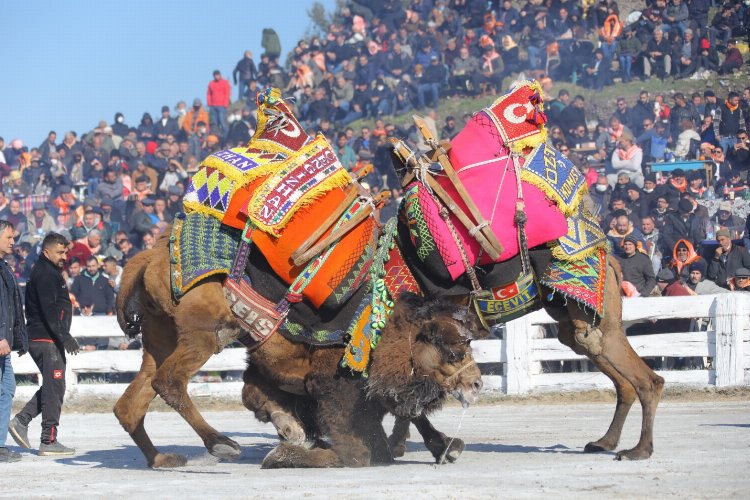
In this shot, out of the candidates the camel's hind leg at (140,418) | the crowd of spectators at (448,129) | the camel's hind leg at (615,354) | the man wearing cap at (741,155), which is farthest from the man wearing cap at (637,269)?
the camel's hind leg at (140,418)

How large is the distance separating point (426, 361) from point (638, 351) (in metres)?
6.05

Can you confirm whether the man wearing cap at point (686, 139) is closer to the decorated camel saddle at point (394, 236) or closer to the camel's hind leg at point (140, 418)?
the decorated camel saddle at point (394, 236)

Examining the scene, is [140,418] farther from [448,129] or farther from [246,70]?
[246,70]

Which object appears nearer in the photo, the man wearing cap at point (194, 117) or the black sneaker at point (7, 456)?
the black sneaker at point (7, 456)

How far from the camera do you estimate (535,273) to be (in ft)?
24.6

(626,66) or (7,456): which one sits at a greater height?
(626,66)

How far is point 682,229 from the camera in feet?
49.4

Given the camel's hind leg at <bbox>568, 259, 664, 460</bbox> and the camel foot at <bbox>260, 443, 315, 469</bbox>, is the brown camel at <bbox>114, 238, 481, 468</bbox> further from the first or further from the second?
the camel's hind leg at <bbox>568, 259, 664, 460</bbox>

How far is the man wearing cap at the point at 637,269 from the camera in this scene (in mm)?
13336

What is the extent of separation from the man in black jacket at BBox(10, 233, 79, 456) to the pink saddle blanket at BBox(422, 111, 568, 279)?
3.54 m

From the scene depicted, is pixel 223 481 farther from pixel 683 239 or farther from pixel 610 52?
pixel 610 52

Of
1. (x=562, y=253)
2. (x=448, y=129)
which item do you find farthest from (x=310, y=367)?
(x=448, y=129)

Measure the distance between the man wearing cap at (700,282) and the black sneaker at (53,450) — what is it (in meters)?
8.10

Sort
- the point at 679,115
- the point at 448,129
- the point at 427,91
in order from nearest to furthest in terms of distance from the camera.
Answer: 1. the point at 679,115
2. the point at 448,129
3. the point at 427,91
